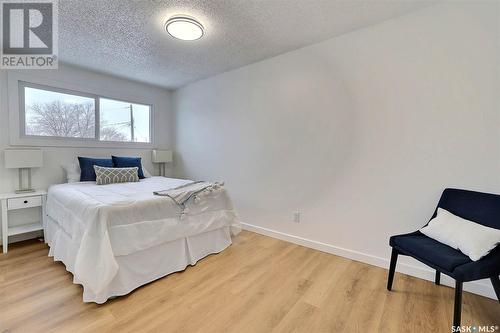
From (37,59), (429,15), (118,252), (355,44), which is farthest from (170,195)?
(429,15)

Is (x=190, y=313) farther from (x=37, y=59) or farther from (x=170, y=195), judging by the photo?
(x=37, y=59)

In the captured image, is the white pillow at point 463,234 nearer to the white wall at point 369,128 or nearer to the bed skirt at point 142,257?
the white wall at point 369,128

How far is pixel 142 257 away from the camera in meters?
1.94

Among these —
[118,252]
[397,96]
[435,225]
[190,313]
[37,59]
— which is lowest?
[190,313]

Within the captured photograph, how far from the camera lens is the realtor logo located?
1.95 metres

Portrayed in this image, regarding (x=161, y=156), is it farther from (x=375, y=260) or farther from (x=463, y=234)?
(x=463, y=234)

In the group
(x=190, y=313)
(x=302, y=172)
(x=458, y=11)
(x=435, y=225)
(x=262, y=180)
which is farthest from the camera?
(x=262, y=180)

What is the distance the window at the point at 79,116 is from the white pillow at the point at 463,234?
427cm

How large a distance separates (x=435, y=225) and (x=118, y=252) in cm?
242

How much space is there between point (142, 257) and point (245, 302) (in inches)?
37.2

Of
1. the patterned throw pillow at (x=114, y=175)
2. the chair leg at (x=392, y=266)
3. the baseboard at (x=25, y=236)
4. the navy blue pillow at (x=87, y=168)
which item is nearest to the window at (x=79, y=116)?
the navy blue pillow at (x=87, y=168)

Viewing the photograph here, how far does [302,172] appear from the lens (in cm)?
278

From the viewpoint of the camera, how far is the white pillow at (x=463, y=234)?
4.66ft

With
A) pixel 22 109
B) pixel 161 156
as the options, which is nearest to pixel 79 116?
pixel 22 109
